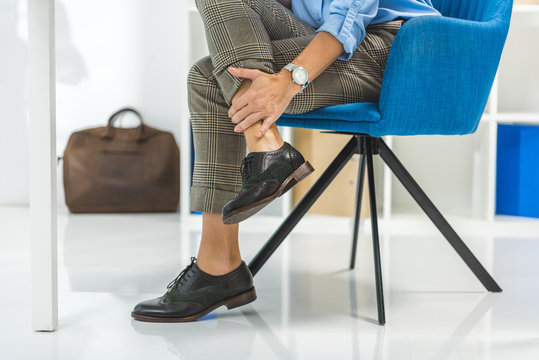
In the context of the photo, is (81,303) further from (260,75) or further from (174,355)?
(260,75)

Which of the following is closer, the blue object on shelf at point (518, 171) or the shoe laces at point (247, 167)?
the shoe laces at point (247, 167)

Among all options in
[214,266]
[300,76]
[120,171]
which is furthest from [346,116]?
[120,171]

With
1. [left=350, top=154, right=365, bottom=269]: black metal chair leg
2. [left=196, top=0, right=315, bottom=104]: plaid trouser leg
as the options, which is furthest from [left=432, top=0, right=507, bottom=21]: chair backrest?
[left=196, top=0, right=315, bottom=104]: plaid trouser leg

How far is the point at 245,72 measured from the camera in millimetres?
1174

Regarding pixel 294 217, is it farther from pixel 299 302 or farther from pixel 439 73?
pixel 439 73

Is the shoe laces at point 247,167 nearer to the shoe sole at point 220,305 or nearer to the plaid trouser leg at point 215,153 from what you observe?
the plaid trouser leg at point 215,153

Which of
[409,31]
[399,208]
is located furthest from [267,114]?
[399,208]

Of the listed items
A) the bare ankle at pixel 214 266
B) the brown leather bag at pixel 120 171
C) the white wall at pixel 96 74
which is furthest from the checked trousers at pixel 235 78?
the white wall at pixel 96 74

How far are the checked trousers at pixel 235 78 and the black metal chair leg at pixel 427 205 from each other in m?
0.14

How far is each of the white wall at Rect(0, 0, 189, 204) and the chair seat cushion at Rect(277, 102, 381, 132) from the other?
1677 millimetres

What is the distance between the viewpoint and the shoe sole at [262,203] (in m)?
1.11

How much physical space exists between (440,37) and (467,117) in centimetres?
18

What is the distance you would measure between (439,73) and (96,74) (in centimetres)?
202

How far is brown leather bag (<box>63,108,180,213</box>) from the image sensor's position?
2.74 meters
